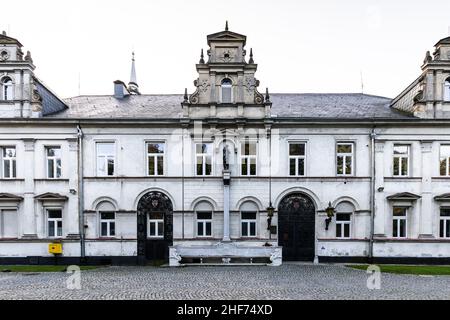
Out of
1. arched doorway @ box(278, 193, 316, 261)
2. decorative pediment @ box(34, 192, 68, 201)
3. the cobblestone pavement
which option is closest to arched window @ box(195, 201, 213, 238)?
the cobblestone pavement

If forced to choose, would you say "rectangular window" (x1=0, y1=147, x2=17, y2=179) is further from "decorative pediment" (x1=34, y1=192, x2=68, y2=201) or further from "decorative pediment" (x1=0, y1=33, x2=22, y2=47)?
"decorative pediment" (x1=0, y1=33, x2=22, y2=47)

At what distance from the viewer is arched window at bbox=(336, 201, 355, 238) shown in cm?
1783

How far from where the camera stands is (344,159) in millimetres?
17922

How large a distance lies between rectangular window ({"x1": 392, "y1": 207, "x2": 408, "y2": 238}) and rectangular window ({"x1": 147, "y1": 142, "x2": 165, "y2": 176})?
13885mm

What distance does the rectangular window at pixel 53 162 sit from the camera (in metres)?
17.8

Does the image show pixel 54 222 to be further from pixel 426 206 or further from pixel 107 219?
pixel 426 206

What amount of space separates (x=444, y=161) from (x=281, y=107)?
9924mm

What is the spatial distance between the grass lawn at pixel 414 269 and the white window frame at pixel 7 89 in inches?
846

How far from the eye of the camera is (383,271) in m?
A: 15.1

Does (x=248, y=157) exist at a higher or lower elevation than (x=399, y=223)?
higher

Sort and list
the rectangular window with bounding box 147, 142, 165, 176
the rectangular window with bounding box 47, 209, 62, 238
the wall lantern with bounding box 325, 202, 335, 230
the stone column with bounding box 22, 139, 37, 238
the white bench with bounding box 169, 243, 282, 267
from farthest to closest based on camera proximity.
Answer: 1. the rectangular window with bounding box 147, 142, 165, 176
2. the rectangular window with bounding box 47, 209, 62, 238
3. the stone column with bounding box 22, 139, 37, 238
4. the wall lantern with bounding box 325, 202, 335, 230
5. the white bench with bounding box 169, 243, 282, 267

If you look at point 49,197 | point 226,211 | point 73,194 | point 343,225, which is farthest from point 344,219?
point 49,197

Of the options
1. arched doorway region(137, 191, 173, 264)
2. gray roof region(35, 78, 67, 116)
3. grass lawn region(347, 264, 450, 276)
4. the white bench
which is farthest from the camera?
gray roof region(35, 78, 67, 116)

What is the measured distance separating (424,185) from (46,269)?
21.3 meters
